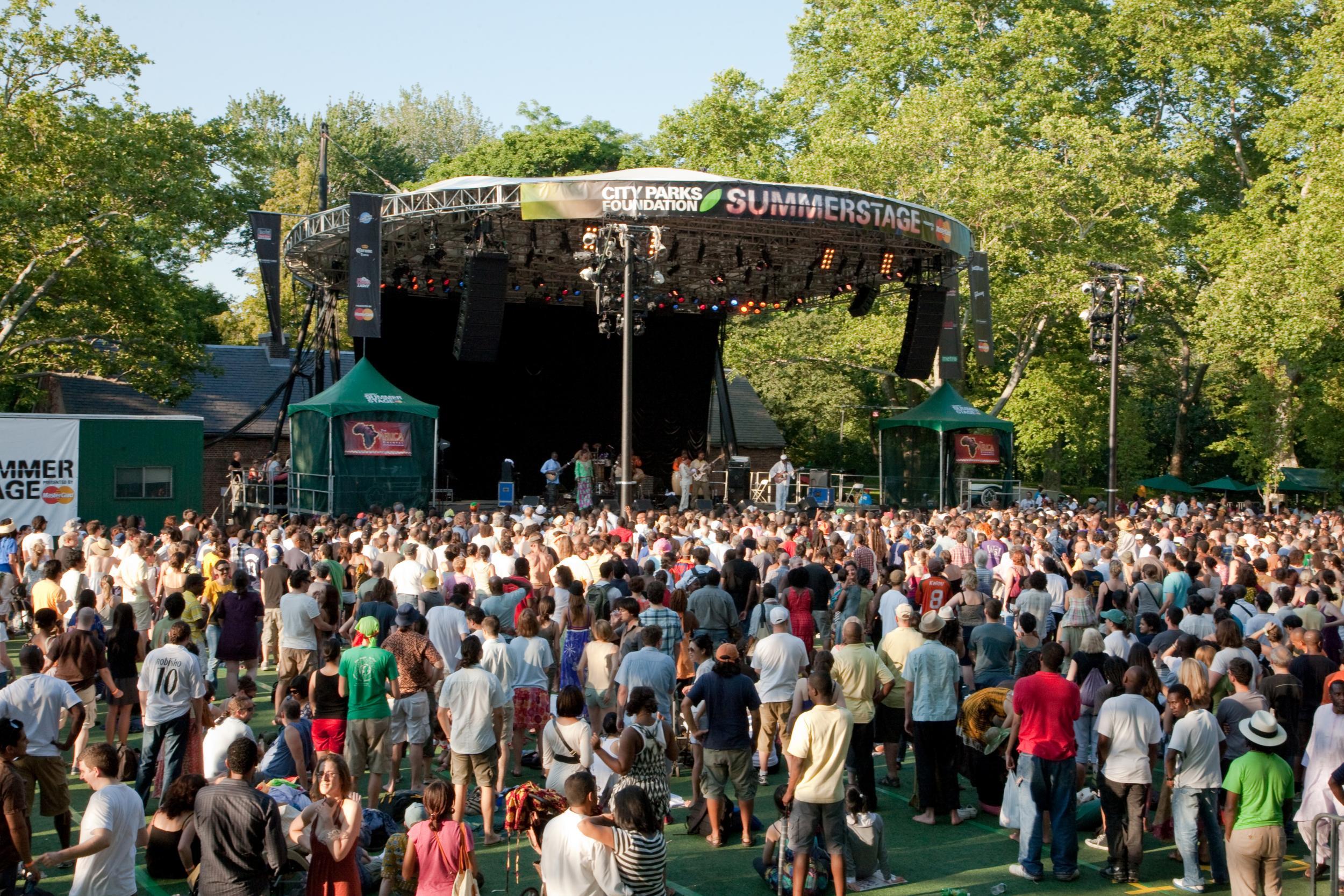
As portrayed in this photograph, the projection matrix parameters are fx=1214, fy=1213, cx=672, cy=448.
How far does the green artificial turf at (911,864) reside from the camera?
6.96 meters

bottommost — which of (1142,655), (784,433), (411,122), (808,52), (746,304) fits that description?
(1142,655)

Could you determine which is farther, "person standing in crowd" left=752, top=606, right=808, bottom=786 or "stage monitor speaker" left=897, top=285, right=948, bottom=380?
"stage monitor speaker" left=897, top=285, right=948, bottom=380

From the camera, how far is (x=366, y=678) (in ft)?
25.0

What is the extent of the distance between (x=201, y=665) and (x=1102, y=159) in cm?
2835

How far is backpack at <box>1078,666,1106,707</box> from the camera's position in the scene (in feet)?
26.0

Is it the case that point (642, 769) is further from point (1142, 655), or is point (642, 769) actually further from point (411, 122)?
point (411, 122)

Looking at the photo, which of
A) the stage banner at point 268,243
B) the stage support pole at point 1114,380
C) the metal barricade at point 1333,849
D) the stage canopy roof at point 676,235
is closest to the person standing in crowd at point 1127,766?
the metal barricade at point 1333,849

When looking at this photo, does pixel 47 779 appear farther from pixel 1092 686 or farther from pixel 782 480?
pixel 782 480

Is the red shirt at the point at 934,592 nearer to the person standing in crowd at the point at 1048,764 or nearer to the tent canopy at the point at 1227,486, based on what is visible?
the person standing in crowd at the point at 1048,764

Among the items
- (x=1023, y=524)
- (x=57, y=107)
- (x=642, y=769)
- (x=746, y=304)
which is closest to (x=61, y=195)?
(x=57, y=107)

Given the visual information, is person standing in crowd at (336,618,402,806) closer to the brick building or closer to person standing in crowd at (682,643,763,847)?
person standing in crowd at (682,643,763,847)

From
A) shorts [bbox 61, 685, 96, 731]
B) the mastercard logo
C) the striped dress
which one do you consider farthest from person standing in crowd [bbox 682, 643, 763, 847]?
the mastercard logo

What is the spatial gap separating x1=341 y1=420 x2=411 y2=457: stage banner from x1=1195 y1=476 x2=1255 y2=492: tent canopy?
28504 millimetres

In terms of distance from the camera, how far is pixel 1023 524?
15883 millimetres
